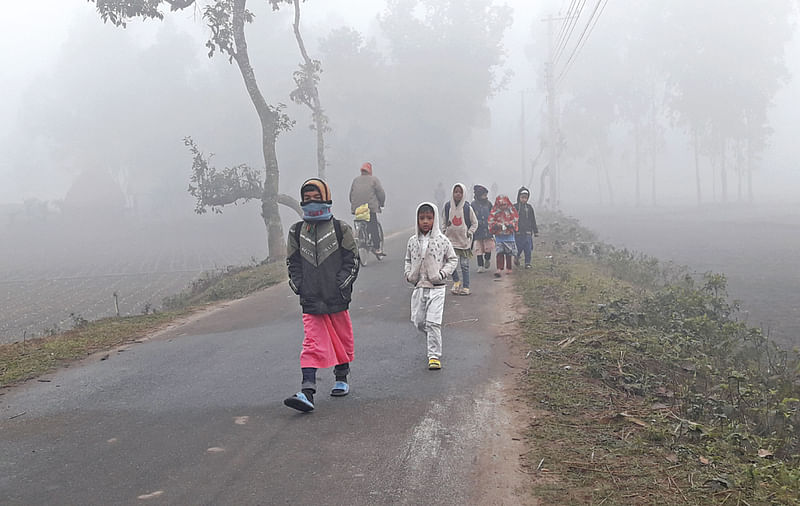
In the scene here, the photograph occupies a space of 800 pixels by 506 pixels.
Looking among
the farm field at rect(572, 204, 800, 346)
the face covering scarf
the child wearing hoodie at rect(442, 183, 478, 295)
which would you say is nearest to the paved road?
the face covering scarf

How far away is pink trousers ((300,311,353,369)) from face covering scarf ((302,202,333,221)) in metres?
0.86

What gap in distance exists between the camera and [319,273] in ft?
18.3

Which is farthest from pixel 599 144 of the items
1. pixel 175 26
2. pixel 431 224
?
pixel 431 224

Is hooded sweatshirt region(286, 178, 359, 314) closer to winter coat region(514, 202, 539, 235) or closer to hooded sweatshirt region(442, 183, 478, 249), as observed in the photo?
hooded sweatshirt region(442, 183, 478, 249)

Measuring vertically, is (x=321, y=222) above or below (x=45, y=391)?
above

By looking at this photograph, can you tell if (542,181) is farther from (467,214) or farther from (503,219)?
(467,214)

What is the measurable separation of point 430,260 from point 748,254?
17.8 m

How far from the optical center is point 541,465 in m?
4.34

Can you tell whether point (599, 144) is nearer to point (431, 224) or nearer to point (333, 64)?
point (333, 64)

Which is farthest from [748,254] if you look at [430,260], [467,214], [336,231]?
[336,231]

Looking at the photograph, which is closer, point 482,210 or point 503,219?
point 503,219

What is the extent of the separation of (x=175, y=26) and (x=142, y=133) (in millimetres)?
10527

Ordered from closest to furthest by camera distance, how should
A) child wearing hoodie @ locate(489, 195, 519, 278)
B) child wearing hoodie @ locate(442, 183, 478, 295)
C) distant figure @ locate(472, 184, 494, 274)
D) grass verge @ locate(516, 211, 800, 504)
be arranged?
1. grass verge @ locate(516, 211, 800, 504)
2. child wearing hoodie @ locate(442, 183, 478, 295)
3. child wearing hoodie @ locate(489, 195, 519, 278)
4. distant figure @ locate(472, 184, 494, 274)

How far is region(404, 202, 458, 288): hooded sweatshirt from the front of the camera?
691 centimetres
